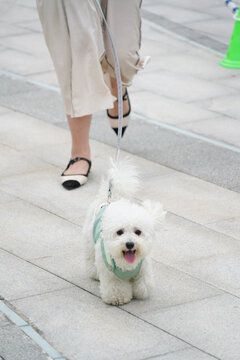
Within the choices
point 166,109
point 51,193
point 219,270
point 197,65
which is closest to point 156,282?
point 219,270

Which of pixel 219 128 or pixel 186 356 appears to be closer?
pixel 186 356

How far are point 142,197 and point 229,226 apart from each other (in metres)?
0.75

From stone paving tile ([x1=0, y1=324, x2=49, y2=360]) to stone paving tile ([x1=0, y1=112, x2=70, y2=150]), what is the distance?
3.02 meters

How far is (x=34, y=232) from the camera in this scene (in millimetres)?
4973

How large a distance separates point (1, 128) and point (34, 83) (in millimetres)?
1529

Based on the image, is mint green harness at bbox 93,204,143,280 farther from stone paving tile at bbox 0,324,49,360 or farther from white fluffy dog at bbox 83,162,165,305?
stone paving tile at bbox 0,324,49,360

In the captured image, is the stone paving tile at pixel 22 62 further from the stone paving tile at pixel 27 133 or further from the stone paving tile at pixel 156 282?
the stone paving tile at pixel 156 282

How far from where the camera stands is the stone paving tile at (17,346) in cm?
355

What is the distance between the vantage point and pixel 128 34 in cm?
567

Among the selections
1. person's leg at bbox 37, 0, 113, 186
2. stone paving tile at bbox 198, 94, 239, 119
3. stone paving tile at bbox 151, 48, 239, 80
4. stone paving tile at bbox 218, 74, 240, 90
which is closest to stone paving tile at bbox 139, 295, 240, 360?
person's leg at bbox 37, 0, 113, 186

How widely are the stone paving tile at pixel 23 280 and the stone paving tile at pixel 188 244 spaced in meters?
0.68

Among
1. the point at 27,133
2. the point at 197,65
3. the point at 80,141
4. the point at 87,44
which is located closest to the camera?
the point at 87,44

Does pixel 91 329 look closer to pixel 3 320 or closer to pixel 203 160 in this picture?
pixel 3 320

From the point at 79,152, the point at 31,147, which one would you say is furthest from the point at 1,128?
the point at 79,152
